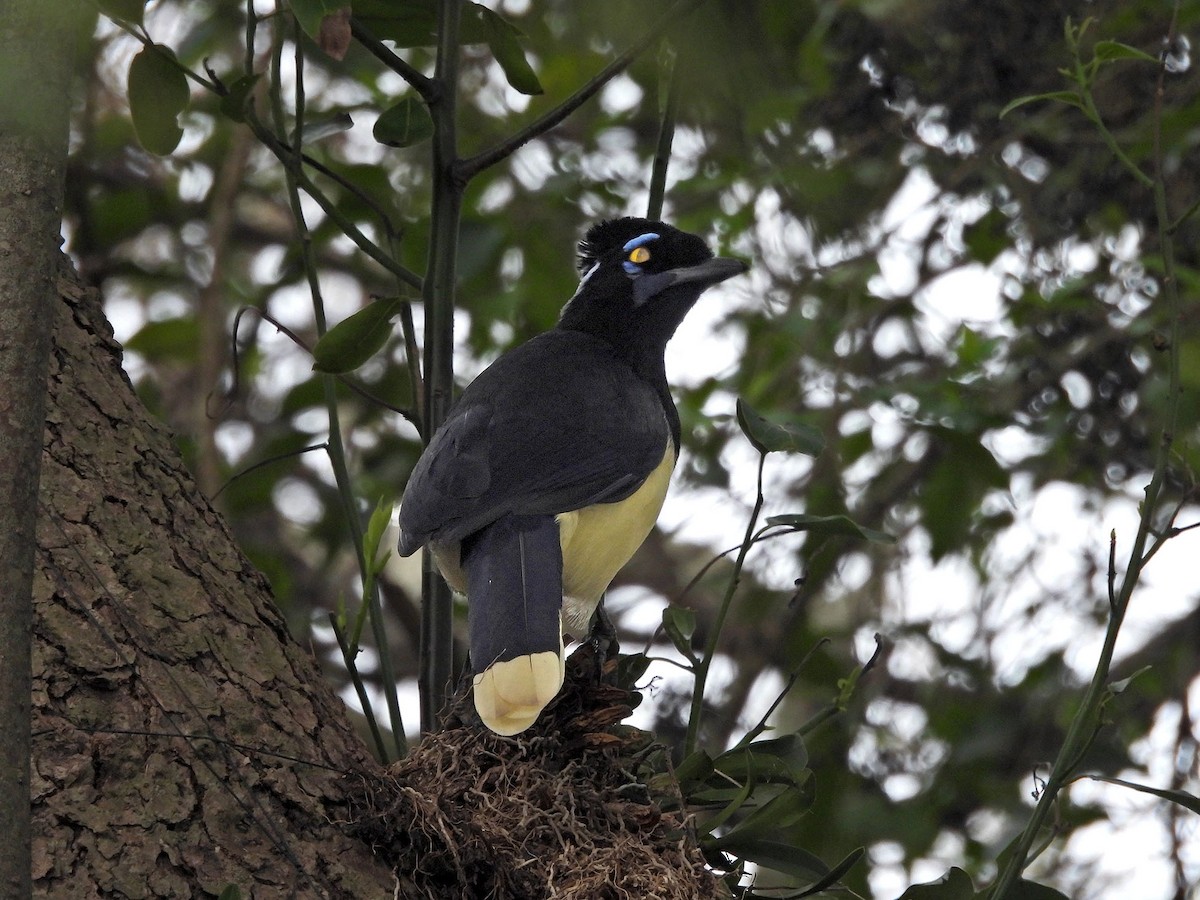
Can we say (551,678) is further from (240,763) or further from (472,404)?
(472,404)

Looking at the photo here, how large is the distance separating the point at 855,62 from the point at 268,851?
387 cm

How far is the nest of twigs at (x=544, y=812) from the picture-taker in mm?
2330

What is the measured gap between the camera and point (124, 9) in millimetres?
2740

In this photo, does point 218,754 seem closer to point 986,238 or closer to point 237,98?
point 237,98

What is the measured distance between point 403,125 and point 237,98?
0.36m

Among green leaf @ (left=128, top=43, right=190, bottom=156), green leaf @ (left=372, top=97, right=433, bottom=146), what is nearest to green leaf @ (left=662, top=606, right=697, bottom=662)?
green leaf @ (left=372, top=97, right=433, bottom=146)

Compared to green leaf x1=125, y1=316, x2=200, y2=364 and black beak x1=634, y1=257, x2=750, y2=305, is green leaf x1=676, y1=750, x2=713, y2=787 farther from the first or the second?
green leaf x1=125, y1=316, x2=200, y2=364

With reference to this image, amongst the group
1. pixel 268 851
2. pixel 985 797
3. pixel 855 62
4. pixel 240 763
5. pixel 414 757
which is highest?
pixel 855 62

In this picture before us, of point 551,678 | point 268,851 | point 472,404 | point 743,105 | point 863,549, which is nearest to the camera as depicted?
point 743,105

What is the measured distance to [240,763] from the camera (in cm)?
223

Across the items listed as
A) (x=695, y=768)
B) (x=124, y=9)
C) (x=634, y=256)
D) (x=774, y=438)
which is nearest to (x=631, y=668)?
(x=695, y=768)

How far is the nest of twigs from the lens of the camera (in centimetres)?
233

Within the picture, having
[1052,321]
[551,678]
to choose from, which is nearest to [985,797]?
[1052,321]

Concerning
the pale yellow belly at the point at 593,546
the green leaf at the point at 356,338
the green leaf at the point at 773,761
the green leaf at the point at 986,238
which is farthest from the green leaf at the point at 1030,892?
the green leaf at the point at 986,238
